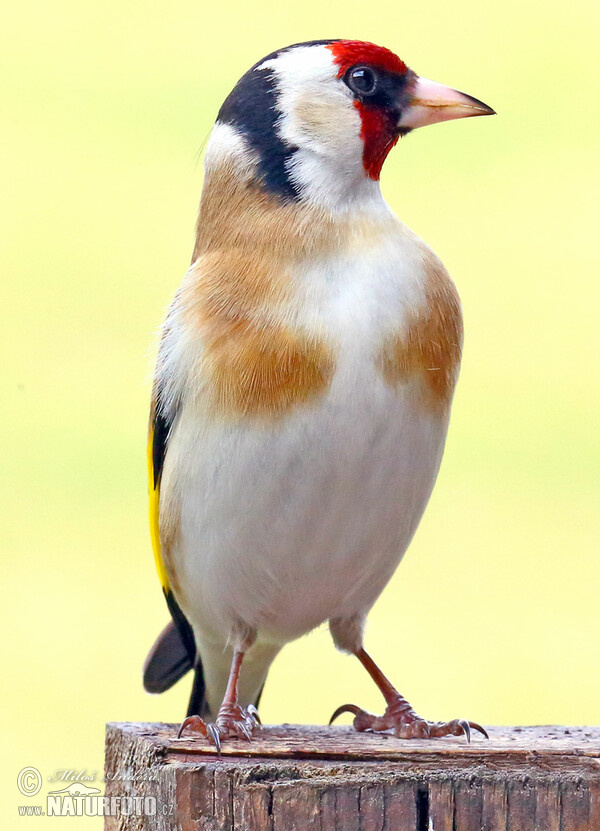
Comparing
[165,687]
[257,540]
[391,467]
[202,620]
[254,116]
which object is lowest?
[165,687]

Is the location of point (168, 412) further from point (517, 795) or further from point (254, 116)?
point (517, 795)

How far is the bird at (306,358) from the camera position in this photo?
297 cm

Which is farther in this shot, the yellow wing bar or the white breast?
the yellow wing bar

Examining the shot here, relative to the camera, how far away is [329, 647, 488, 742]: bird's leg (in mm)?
3111

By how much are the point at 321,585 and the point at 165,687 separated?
0.80 m

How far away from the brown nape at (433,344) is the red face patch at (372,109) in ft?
0.97

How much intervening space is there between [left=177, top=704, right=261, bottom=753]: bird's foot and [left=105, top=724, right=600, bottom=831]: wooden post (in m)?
0.12

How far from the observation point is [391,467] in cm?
309

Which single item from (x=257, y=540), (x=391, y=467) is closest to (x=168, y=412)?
(x=257, y=540)

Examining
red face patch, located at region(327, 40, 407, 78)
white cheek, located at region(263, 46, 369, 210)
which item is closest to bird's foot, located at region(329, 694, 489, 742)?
white cheek, located at region(263, 46, 369, 210)

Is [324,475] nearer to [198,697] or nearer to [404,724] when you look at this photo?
[404,724]

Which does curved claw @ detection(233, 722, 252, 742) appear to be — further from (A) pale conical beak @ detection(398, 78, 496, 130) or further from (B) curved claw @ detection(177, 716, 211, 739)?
(A) pale conical beak @ detection(398, 78, 496, 130)

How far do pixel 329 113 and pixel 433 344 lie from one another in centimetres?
65

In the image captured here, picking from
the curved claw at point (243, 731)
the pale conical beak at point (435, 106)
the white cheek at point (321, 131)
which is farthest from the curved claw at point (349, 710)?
the pale conical beak at point (435, 106)
